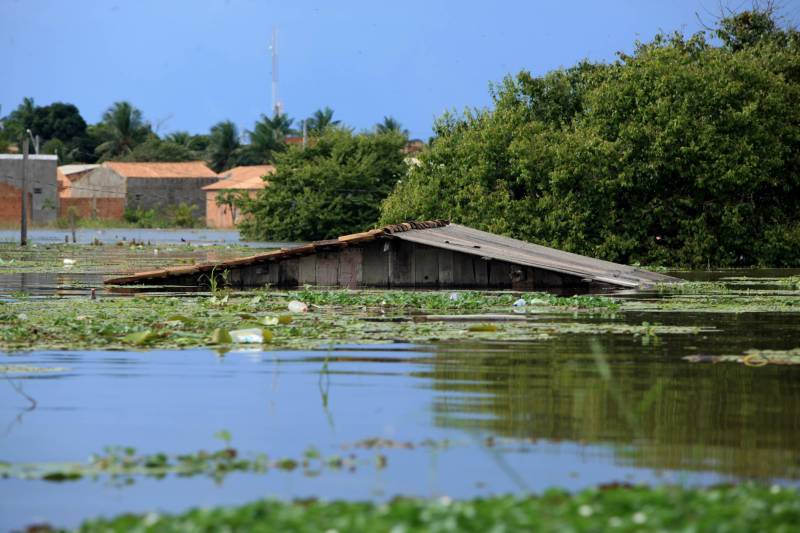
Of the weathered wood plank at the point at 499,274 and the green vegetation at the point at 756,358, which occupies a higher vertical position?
the weathered wood plank at the point at 499,274

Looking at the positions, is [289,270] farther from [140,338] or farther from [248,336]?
[140,338]

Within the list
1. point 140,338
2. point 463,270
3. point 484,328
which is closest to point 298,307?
point 484,328

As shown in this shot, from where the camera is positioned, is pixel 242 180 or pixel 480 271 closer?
pixel 480 271

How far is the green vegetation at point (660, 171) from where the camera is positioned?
3334cm

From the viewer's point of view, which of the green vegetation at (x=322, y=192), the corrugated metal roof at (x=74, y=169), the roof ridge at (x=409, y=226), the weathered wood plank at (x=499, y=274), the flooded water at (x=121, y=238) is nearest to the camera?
the weathered wood plank at (x=499, y=274)

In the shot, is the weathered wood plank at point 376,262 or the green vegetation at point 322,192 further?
the green vegetation at point 322,192

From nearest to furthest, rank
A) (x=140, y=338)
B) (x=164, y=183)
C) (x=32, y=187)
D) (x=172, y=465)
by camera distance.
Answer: (x=172, y=465) < (x=140, y=338) < (x=32, y=187) < (x=164, y=183)

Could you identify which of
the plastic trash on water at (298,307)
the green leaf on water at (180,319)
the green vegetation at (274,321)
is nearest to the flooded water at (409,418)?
the green vegetation at (274,321)

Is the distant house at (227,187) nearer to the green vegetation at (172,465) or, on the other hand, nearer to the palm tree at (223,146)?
the palm tree at (223,146)

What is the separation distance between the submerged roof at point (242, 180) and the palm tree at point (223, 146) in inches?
500

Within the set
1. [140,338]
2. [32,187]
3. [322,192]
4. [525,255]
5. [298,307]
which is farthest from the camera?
[32,187]

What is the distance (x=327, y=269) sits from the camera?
21.3 metres

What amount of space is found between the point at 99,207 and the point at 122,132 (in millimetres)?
18756

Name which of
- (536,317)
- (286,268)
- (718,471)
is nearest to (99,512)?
(718,471)
